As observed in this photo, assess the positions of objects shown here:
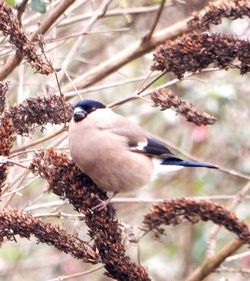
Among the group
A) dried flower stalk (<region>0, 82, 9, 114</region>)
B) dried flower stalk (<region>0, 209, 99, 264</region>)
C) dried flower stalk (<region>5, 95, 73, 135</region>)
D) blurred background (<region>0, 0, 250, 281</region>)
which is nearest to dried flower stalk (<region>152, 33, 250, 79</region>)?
dried flower stalk (<region>5, 95, 73, 135</region>)

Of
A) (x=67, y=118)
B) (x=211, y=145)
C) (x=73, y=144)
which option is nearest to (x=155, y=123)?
(x=211, y=145)

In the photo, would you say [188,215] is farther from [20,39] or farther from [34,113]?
[20,39]

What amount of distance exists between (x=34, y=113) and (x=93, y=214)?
0.38 meters

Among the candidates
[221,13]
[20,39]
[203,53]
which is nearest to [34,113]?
[20,39]

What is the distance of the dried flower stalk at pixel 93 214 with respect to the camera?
2.61 m

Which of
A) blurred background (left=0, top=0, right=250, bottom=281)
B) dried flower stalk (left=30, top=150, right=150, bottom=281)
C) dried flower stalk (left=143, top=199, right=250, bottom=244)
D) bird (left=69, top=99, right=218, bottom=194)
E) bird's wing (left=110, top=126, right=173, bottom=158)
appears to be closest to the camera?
dried flower stalk (left=143, top=199, right=250, bottom=244)

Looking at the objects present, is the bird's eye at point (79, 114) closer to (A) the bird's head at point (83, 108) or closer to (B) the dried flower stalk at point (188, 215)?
(A) the bird's head at point (83, 108)

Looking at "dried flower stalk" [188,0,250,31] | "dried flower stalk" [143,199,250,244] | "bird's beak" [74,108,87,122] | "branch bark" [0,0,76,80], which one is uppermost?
"branch bark" [0,0,76,80]

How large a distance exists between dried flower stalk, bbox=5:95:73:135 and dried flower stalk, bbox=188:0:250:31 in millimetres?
628

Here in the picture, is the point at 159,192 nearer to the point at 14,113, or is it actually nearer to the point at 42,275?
the point at 42,275

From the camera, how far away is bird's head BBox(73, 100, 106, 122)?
3.51 meters

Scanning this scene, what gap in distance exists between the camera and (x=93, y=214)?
108 inches

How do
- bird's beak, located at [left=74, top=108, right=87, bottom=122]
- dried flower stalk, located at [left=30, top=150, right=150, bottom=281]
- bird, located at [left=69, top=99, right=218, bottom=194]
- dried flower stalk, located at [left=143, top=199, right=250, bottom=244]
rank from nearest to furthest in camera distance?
1. dried flower stalk, located at [left=143, top=199, right=250, bottom=244]
2. dried flower stalk, located at [left=30, top=150, right=150, bottom=281]
3. bird, located at [left=69, top=99, right=218, bottom=194]
4. bird's beak, located at [left=74, top=108, right=87, bottom=122]

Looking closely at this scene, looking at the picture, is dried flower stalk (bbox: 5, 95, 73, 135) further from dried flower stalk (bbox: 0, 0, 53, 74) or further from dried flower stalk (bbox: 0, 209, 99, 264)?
dried flower stalk (bbox: 0, 209, 99, 264)
